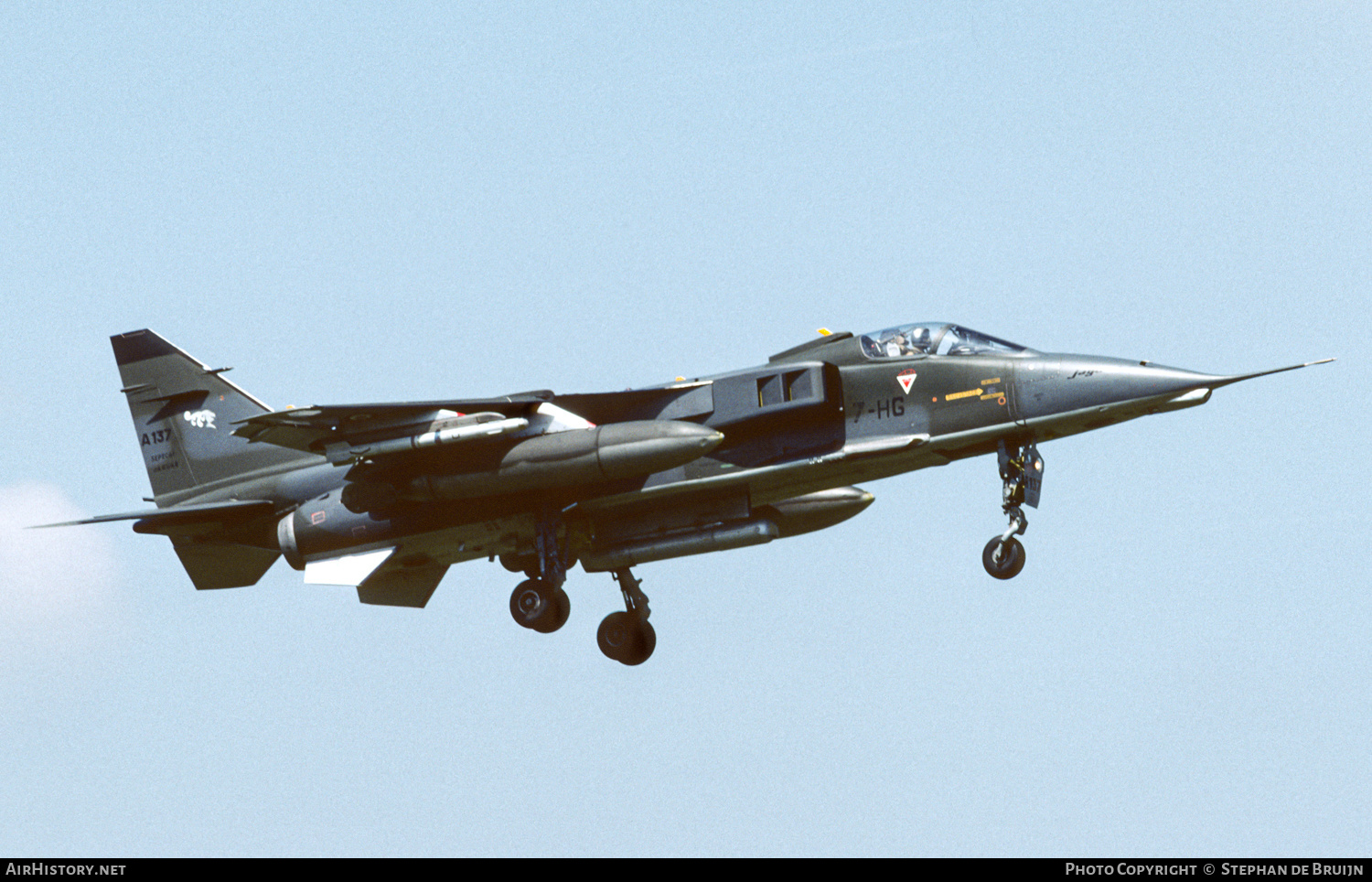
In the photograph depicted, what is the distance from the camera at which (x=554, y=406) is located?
2577 cm

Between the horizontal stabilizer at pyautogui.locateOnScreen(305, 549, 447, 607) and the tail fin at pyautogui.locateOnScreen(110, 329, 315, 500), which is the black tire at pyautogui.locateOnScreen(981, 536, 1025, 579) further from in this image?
the tail fin at pyautogui.locateOnScreen(110, 329, 315, 500)

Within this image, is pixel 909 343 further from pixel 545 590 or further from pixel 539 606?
pixel 539 606

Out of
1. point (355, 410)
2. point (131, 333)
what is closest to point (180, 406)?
point (131, 333)

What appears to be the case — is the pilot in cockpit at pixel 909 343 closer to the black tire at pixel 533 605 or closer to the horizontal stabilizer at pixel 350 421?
the horizontal stabilizer at pixel 350 421

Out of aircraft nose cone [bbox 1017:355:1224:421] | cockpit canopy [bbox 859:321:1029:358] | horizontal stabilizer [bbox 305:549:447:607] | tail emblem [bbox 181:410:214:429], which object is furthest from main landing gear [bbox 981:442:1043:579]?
tail emblem [bbox 181:410:214:429]

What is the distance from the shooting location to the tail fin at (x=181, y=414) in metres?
29.1

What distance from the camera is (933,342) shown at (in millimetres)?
25062

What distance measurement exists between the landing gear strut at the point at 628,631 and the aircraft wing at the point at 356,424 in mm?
4478

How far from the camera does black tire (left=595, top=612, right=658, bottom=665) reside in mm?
28672

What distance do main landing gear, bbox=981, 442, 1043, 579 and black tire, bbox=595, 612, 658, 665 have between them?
253 inches

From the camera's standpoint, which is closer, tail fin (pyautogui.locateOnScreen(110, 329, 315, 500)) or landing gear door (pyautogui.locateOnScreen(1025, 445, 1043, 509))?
landing gear door (pyautogui.locateOnScreen(1025, 445, 1043, 509))

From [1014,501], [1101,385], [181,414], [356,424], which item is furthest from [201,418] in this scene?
[1101,385]

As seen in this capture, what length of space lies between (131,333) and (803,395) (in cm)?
1167
